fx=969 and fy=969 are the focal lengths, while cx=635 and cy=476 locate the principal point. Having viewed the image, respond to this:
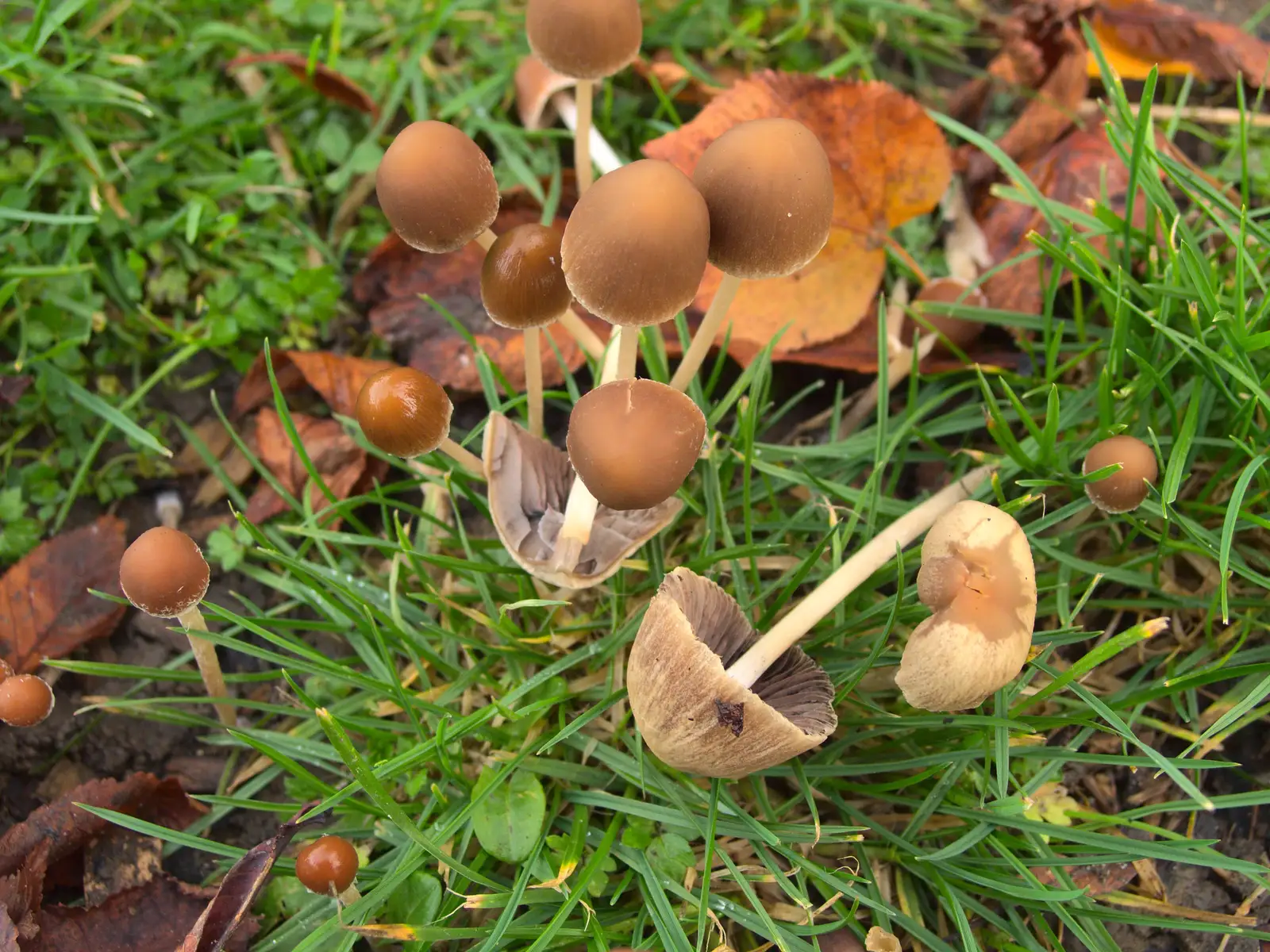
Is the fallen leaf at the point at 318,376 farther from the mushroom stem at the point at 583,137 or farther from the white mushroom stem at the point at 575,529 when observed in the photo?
the white mushroom stem at the point at 575,529

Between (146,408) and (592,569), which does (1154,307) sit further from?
(146,408)

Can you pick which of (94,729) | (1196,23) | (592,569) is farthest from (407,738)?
(1196,23)

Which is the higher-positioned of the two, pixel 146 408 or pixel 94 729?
pixel 146 408

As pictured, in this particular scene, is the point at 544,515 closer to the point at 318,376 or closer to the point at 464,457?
the point at 464,457

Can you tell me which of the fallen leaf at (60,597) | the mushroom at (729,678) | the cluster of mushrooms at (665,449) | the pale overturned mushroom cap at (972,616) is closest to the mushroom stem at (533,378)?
the cluster of mushrooms at (665,449)

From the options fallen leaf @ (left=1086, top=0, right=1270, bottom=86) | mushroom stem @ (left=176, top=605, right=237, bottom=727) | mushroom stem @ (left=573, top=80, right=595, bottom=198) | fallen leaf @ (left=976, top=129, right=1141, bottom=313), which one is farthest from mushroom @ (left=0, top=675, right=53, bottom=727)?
fallen leaf @ (left=1086, top=0, right=1270, bottom=86)

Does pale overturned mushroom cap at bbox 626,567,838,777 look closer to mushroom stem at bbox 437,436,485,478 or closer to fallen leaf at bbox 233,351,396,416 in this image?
mushroom stem at bbox 437,436,485,478
